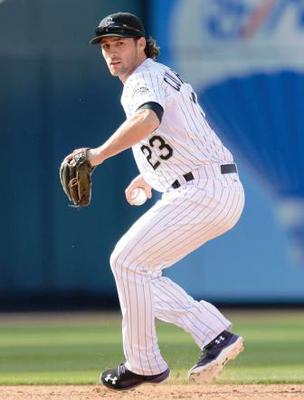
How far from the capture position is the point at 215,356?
19.9 feet

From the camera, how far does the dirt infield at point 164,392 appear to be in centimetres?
644

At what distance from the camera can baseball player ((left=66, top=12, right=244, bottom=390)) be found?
5891mm

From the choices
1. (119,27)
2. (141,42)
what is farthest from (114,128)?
(119,27)

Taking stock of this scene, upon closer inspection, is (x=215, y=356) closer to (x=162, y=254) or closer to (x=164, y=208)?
(x=162, y=254)

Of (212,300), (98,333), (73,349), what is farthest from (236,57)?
(73,349)

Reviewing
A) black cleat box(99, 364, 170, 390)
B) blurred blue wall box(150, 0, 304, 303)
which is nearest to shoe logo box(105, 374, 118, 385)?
black cleat box(99, 364, 170, 390)

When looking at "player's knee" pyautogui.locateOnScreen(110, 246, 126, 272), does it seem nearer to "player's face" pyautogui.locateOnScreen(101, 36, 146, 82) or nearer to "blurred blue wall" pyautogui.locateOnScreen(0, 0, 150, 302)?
"player's face" pyautogui.locateOnScreen(101, 36, 146, 82)

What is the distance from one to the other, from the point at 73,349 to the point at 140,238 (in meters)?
3.52

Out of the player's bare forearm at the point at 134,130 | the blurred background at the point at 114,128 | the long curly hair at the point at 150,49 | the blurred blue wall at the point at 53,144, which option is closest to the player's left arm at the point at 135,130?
the player's bare forearm at the point at 134,130

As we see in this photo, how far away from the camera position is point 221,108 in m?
12.9

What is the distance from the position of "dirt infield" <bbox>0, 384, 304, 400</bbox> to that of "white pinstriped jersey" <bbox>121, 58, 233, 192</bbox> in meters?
1.16

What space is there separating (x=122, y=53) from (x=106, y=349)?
3.67 m

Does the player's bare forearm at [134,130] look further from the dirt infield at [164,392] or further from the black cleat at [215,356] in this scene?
the dirt infield at [164,392]

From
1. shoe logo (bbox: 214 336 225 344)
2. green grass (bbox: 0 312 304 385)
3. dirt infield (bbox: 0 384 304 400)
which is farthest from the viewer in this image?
green grass (bbox: 0 312 304 385)
